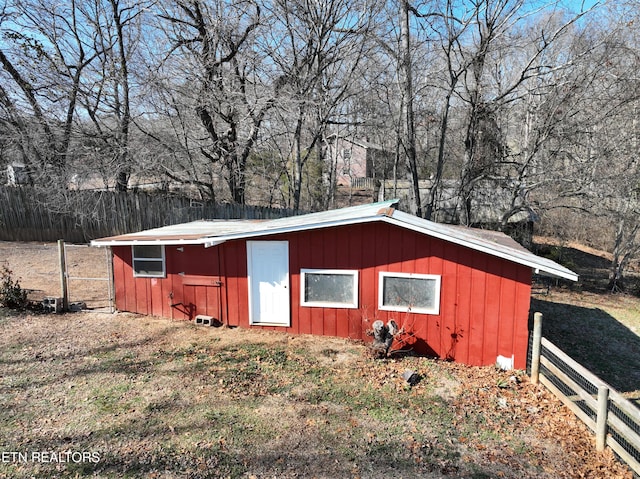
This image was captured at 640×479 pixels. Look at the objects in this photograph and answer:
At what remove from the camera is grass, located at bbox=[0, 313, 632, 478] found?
15.5 feet

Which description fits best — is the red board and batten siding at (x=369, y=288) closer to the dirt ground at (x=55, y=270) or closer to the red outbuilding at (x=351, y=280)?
the red outbuilding at (x=351, y=280)

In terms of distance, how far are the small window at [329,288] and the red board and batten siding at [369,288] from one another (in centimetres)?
13

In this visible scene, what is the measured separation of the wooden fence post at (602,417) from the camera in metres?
5.19

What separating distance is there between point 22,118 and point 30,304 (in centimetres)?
1086

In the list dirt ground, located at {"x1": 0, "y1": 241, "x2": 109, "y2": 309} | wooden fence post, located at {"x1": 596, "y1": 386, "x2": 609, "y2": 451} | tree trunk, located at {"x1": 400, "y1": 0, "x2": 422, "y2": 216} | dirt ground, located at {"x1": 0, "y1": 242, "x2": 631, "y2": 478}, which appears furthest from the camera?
tree trunk, located at {"x1": 400, "y1": 0, "x2": 422, "y2": 216}

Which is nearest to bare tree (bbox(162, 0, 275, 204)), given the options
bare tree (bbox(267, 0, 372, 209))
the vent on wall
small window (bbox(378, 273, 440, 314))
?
bare tree (bbox(267, 0, 372, 209))

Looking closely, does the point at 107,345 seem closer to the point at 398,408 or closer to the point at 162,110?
the point at 398,408

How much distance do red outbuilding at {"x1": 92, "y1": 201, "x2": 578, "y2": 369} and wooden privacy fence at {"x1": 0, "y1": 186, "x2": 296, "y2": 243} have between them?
295 inches

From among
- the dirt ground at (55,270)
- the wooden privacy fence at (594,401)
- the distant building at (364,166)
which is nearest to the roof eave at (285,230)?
the dirt ground at (55,270)

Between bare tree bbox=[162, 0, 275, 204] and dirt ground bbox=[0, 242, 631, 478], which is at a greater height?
bare tree bbox=[162, 0, 275, 204]

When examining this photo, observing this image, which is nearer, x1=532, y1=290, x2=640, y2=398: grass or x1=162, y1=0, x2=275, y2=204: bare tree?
x1=532, y1=290, x2=640, y2=398: grass

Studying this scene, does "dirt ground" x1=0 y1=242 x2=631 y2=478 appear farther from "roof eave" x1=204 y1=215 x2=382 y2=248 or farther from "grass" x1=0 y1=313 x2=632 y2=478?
"roof eave" x1=204 y1=215 x2=382 y2=248

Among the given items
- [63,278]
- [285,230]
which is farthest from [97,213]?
[285,230]

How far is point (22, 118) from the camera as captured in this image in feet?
54.9
